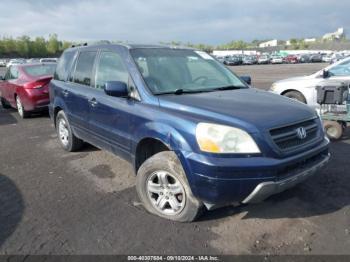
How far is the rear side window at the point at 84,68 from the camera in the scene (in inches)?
201

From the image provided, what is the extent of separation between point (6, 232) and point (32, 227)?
249 mm

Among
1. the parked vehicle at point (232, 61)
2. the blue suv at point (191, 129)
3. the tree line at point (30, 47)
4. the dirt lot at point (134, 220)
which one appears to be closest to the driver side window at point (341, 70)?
the dirt lot at point (134, 220)

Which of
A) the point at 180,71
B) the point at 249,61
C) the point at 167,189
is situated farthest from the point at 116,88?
the point at 249,61

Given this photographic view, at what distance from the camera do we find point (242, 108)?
3.52 meters

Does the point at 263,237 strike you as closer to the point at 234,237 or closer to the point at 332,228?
the point at 234,237

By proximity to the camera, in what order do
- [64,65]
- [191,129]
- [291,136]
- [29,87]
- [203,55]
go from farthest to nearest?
[29,87] → [64,65] → [203,55] → [291,136] → [191,129]

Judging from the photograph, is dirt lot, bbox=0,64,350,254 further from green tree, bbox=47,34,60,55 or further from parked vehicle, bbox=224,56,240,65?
green tree, bbox=47,34,60,55

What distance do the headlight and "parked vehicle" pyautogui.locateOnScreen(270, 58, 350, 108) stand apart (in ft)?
18.2

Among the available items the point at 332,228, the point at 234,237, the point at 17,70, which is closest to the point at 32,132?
the point at 17,70

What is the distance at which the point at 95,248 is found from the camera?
3256 mm

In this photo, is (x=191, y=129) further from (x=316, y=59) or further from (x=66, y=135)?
(x=316, y=59)

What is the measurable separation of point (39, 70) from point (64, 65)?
4.36 m

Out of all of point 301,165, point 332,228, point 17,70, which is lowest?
point 332,228

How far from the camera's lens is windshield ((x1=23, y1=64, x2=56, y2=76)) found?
32.2ft
